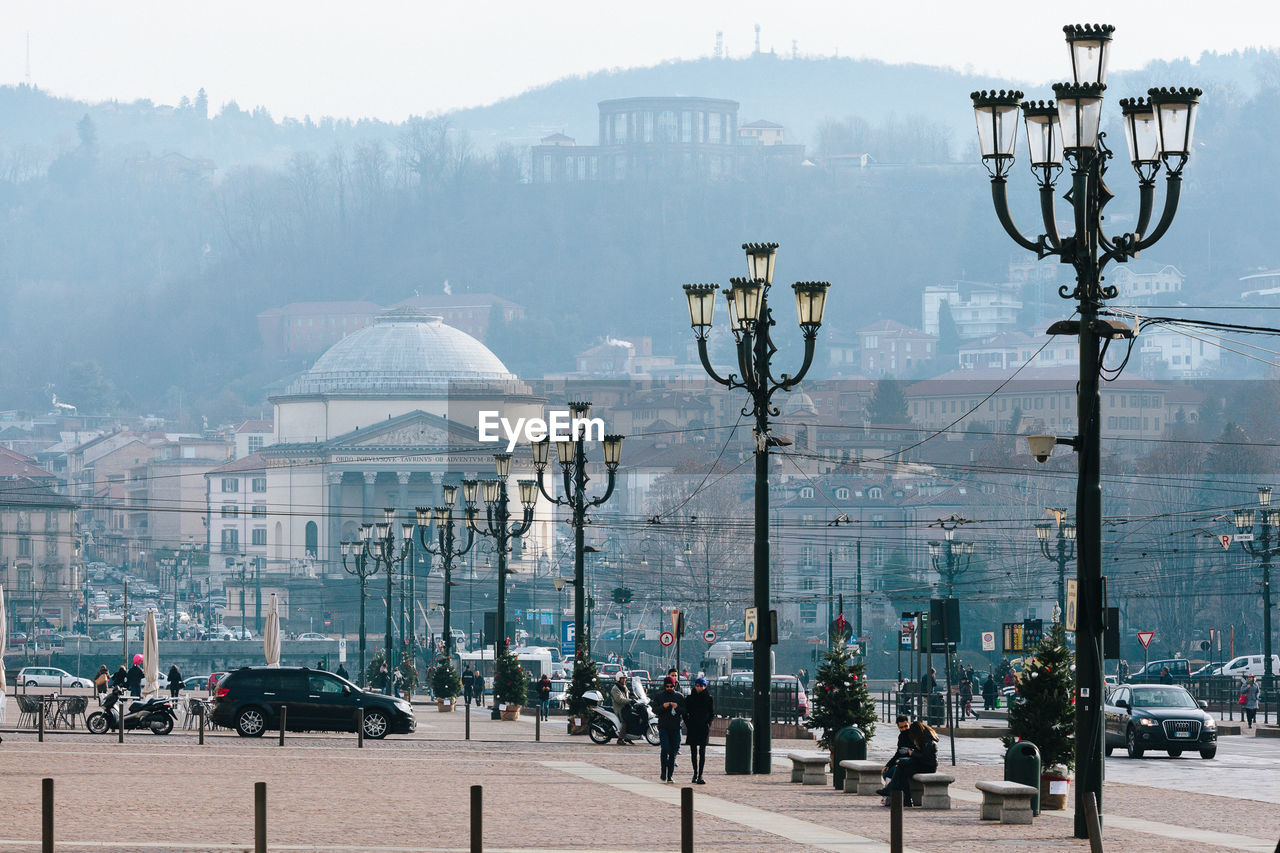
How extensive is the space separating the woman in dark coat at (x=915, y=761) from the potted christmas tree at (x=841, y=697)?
5147mm

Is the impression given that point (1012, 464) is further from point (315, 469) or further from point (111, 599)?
point (111, 599)

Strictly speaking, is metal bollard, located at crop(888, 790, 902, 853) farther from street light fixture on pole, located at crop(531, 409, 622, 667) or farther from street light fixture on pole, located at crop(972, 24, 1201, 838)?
street light fixture on pole, located at crop(531, 409, 622, 667)

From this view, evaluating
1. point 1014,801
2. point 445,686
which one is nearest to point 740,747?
point 1014,801

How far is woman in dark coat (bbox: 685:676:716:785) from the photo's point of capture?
28139 millimetres

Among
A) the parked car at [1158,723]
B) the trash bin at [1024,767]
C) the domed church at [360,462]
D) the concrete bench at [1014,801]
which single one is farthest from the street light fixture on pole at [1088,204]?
the domed church at [360,462]

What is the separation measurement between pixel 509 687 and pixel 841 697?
24.0 metres

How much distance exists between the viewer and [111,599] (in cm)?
17700

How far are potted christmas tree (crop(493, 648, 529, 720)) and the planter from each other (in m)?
29.6

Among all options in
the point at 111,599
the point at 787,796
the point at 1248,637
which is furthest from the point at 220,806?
the point at 111,599

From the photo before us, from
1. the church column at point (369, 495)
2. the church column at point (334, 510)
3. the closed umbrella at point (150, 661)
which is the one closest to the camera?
the closed umbrella at point (150, 661)

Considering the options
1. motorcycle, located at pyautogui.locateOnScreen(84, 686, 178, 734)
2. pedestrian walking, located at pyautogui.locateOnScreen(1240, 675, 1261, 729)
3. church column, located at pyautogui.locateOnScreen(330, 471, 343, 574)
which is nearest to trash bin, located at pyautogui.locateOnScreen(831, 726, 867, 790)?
motorcycle, located at pyautogui.locateOnScreen(84, 686, 178, 734)

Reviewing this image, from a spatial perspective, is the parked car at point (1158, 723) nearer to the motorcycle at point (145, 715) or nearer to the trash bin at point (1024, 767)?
the trash bin at point (1024, 767)

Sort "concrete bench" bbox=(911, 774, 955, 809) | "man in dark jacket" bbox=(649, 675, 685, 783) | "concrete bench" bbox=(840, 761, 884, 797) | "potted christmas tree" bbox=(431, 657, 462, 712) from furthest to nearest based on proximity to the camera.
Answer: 1. "potted christmas tree" bbox=(431, 657, 462, 712)
2. "man in dark jacket" bbox=(649, 675, 685, 783)
3. "concrete bench" bbox=(840, 761, 884, 797)
4. "concrete bench" bbox=(911, 774, 955, 809)

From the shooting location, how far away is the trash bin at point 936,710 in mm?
44066
